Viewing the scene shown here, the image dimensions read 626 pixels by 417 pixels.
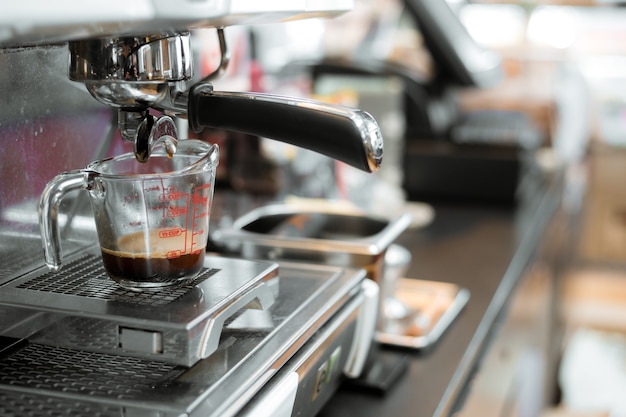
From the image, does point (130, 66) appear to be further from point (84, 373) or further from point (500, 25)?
point (500, 25)

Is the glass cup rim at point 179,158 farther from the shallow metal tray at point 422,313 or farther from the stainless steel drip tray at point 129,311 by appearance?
the shallow metal tray at point 422,313

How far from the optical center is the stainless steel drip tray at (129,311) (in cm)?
65

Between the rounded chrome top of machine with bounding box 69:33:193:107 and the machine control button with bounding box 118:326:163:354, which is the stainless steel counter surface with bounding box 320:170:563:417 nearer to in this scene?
the machine control button with bounding box 118:326:163:354

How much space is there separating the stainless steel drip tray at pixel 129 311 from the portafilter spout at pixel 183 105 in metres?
0.13

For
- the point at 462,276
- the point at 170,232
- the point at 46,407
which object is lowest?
the point at 462,276

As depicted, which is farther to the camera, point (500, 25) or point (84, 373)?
point (500, 25)

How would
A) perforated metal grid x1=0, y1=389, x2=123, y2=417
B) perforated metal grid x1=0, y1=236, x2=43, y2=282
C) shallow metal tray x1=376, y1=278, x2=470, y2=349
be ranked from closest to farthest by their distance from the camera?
perforated metal grid x1=0, y1=389, x2=123, y2=417
perforated metal grid x1=0, y1=236, x2=43, y2=282
shallow metal tray x1=376, y1=278, x2=470, y2=349

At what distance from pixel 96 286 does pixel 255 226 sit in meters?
0.46

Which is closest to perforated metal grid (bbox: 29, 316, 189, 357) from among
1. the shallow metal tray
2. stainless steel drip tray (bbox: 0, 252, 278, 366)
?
stainless steel drip tray (bbox: 0, 252, 278, 366)

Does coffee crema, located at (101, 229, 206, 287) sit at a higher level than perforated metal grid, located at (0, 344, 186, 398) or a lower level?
higher

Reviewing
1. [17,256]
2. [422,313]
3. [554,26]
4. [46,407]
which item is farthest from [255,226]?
[554,26]

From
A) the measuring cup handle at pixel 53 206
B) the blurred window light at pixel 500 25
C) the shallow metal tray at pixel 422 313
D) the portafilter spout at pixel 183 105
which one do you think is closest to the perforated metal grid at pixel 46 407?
the measuring cup handle at pixel 53 206

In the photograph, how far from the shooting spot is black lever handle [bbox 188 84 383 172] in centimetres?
68

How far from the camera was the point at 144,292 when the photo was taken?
71 centimetres
